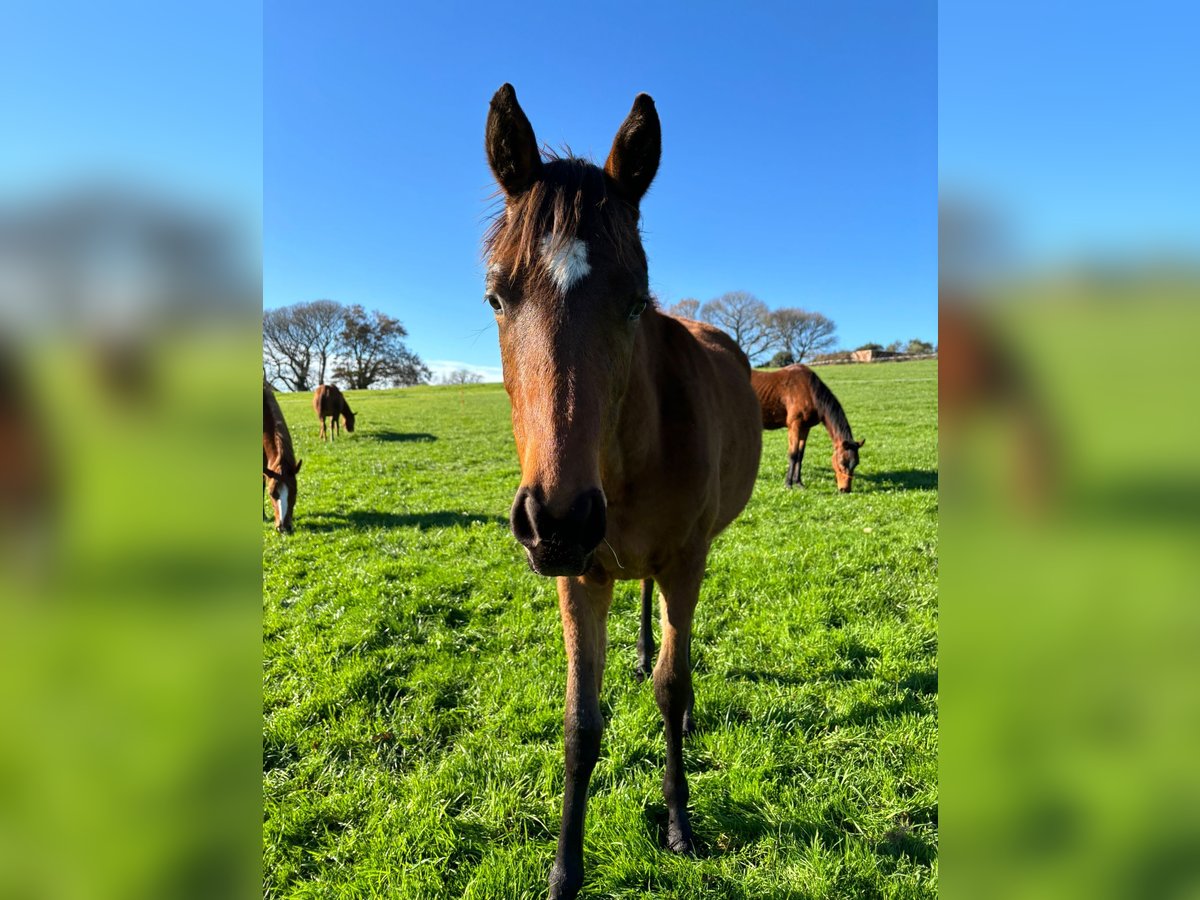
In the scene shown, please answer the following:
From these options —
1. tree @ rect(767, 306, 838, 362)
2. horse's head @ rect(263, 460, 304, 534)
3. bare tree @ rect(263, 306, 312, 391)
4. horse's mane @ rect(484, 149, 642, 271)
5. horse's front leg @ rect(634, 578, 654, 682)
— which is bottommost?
horse's front leg @ rect(634, 578, 654, 682)

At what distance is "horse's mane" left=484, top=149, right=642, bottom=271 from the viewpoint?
197 centimetres

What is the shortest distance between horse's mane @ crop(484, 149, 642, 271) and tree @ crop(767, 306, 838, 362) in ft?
111

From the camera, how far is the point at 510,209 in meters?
2.23

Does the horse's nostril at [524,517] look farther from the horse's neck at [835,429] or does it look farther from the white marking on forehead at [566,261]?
the horse's neck at [835,429]

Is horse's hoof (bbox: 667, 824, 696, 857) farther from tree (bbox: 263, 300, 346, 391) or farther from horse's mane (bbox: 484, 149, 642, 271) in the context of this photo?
tree (bbox: 263, 300, 346, 391)

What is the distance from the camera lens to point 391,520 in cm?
912

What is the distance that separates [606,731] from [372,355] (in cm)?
3506

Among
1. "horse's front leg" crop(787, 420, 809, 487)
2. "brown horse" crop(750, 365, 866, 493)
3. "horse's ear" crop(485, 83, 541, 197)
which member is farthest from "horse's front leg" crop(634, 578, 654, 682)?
"horse's front leg" crop(787, 420, 809, 487)

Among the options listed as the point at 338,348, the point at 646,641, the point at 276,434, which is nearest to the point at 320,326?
the point at 338,348

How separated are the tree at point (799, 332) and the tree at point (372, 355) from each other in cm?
2317

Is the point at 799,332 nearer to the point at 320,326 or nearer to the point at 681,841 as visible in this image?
the point at 320,326
